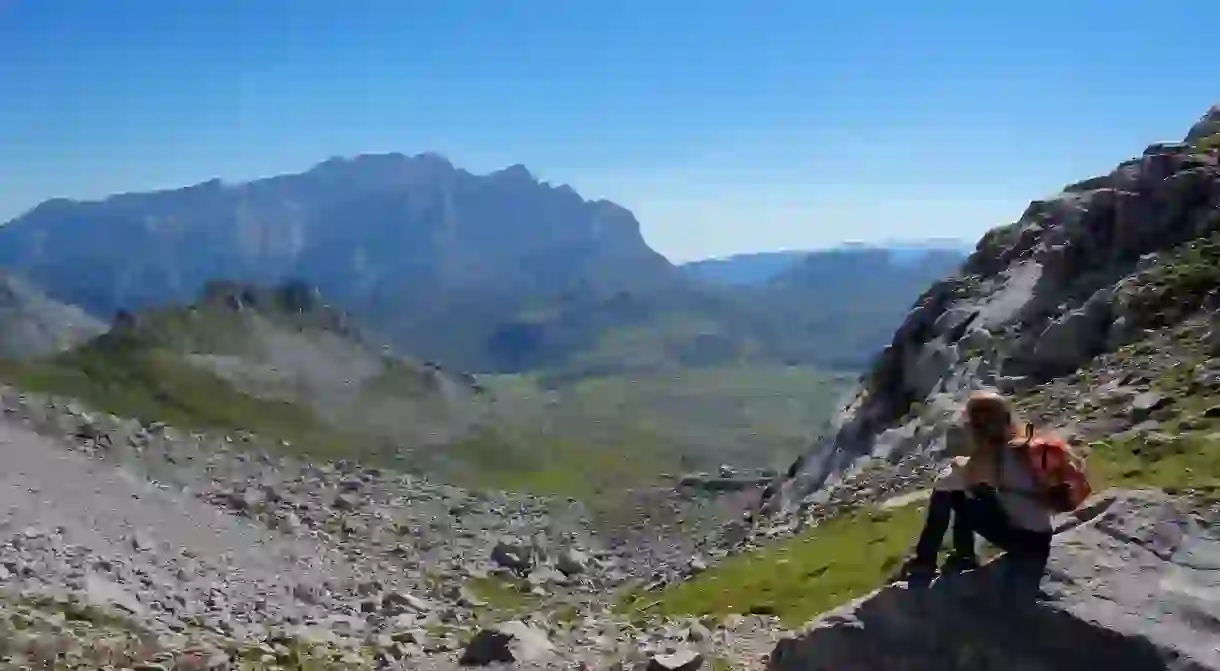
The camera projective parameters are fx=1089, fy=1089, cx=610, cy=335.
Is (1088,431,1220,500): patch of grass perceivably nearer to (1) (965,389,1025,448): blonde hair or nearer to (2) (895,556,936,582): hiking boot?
(1) (965,389,1025,448): blonde hair

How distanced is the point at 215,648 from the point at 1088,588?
2384 centimetres

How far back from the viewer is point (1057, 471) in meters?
16.1

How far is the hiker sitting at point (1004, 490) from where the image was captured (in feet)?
51.1

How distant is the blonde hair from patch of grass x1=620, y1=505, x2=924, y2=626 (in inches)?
550

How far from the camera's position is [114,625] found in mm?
34125

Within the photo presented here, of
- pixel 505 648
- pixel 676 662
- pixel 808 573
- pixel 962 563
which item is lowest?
pixel 808 573

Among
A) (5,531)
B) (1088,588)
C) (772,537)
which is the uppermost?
(1088,588)

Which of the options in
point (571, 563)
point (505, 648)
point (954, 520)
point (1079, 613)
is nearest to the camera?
point (1079, 613)

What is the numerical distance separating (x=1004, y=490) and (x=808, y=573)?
21266mm

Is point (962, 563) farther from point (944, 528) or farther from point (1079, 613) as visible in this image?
point (1079, 613)

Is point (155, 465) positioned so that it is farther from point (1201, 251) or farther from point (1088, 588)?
point (1088, 588)

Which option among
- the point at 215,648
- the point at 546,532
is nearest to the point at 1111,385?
the point at 215,648

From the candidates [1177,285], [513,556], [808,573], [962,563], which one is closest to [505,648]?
[808,573]

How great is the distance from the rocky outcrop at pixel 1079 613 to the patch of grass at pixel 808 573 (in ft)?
40.9
